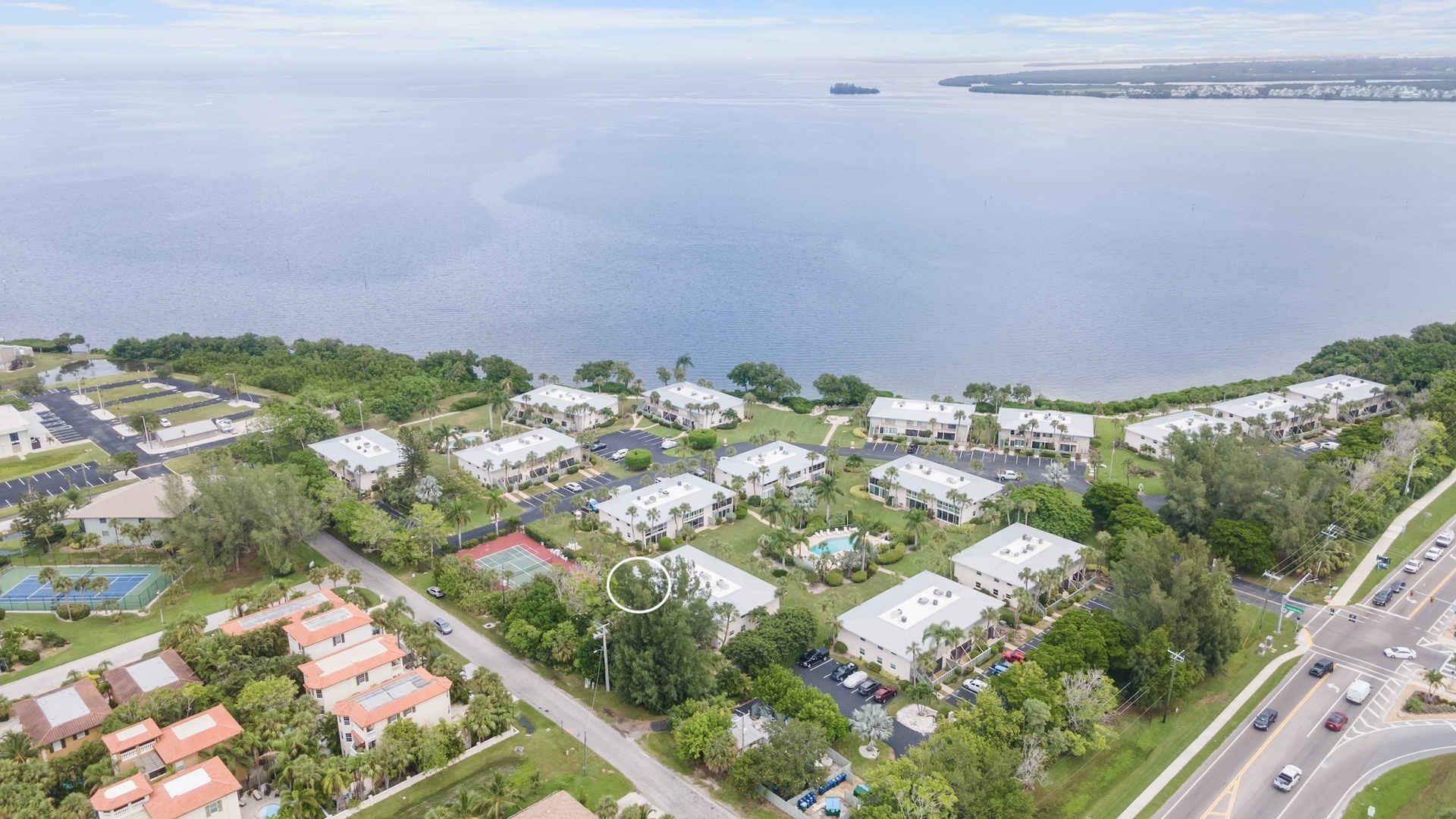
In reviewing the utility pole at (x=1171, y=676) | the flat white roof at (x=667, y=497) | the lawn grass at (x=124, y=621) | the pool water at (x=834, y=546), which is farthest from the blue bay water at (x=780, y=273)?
the utility pole at (x=1171, y=676)

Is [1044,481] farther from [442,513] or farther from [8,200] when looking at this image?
[8,200]

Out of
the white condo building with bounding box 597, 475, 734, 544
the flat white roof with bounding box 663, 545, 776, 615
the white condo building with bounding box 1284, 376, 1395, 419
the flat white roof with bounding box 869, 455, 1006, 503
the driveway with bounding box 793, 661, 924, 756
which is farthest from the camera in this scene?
the white condo building with bounding box 1284, 376, 1395, 419

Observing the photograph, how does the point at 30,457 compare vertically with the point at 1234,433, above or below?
below

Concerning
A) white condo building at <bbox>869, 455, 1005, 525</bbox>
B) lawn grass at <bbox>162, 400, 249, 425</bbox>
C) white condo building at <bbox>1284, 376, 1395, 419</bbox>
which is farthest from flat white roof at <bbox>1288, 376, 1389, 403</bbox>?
lawn grass at <bbox>162, 400, 249, 425</bbox>

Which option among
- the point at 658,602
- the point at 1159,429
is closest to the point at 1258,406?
the point at 1159,429

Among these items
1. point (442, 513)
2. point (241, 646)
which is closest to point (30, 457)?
point (442, 513)

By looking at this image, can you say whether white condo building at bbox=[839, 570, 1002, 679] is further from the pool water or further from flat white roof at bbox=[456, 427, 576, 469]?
flat white roof at bbox=[456, 427, 576, 469]
